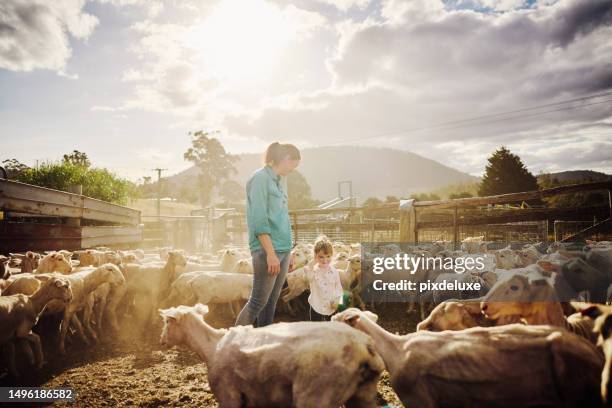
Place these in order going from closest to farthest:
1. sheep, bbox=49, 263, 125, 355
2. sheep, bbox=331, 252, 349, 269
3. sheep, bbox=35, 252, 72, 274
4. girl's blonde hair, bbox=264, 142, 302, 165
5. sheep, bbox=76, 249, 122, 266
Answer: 1. girl's blonde hair, bbox=264, 142, 302, 165
2. sheep, bbox=49, 263, 125, 355
3. sheep, bbox=35, 252, 72, 274
4. sheep, bbox=76, 249, 122, 266
5. sheep, bbox=331, 252, 349, 269

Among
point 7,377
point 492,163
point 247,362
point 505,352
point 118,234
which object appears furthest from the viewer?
point 492,163

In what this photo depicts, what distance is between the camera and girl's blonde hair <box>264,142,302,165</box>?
4.11 m

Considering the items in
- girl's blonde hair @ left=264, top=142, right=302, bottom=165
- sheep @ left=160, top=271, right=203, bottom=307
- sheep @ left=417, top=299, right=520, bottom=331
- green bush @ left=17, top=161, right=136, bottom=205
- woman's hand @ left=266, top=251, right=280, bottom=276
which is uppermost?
green bush @ left=17, top=161, right=136, bottom=205

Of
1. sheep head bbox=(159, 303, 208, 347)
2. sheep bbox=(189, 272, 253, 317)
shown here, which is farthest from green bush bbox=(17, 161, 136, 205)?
sheep head bbox=(159, 303, 208, 347)

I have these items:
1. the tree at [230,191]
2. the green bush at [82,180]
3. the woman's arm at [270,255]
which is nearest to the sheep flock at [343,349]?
the woman's arm at [270,255]

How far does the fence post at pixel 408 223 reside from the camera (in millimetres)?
9688

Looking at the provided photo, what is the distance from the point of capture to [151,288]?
26.4 ft

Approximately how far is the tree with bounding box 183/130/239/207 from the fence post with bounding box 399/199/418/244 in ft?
166

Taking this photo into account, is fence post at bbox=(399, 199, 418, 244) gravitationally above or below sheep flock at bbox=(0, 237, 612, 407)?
above

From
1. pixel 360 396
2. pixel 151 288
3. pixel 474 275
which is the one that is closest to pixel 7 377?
pixel 151 288

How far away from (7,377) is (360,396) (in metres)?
4.79

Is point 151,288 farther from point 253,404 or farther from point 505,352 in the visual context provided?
point 505,352

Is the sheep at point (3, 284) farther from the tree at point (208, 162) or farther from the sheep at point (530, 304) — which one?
the tree at point (208, 162)

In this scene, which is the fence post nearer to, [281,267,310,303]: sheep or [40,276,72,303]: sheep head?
[281,267,310,303]: sheep
